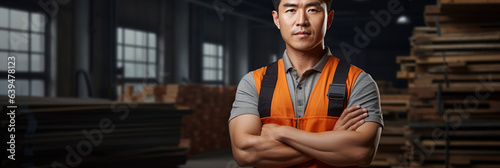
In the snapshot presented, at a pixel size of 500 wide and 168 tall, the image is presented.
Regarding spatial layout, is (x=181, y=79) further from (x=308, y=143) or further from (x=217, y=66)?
(x=308, y=143)

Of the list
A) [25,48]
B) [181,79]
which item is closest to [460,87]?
[25,48]

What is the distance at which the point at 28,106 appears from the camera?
5.60 metres

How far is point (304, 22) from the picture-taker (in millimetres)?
1910

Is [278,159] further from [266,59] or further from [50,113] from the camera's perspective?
[266,59]

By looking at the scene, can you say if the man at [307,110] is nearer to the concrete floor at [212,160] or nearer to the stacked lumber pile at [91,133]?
the stacked lumber pile at [91,133]

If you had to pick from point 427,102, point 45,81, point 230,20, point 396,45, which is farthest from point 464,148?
point 396,45

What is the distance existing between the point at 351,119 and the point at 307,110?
165mm

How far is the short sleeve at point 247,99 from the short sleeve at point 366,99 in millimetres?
364

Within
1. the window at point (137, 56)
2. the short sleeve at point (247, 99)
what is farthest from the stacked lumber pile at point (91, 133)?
the window at point (137, 56)

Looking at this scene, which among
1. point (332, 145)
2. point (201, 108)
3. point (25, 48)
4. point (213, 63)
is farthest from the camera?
point (213, 63)

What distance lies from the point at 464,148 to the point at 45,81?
8.01m

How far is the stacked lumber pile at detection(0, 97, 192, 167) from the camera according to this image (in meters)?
5.68

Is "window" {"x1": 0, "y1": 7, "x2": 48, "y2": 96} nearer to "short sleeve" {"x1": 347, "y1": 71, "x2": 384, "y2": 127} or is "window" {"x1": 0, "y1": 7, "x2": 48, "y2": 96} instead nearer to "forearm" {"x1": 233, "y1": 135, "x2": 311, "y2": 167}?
"forearm" {"x1": 233, "y1": 135, "x2": 311, "y2": 167}

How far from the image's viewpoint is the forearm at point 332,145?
1854 mm
